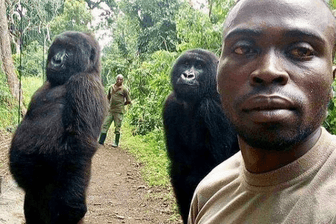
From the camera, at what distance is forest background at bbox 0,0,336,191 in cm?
738

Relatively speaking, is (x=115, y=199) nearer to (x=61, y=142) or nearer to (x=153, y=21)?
(x=61, y=142)

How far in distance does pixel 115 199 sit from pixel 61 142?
3225mm

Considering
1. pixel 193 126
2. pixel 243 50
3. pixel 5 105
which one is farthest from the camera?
pixel 5 105

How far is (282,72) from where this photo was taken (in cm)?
101

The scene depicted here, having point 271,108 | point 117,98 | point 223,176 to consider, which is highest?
point 271,108

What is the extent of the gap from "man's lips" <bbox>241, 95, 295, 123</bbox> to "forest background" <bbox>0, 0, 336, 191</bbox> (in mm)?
3429

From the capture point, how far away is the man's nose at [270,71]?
101cm

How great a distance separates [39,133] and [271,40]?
347 centimetres

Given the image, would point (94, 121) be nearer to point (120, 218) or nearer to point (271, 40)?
point (120, 218)

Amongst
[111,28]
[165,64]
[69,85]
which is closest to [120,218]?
[69,85]

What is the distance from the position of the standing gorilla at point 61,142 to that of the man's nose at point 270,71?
10.5ft

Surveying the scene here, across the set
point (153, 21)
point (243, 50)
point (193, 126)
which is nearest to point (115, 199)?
point (193, 126)

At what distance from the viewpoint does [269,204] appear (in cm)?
104

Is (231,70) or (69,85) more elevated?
(231,70)
